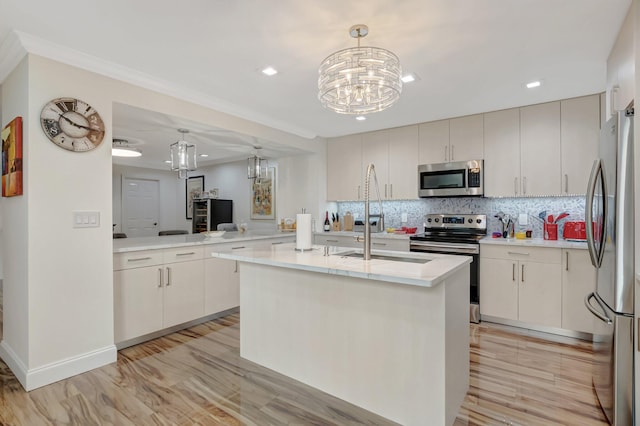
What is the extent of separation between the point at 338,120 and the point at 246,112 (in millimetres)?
1190

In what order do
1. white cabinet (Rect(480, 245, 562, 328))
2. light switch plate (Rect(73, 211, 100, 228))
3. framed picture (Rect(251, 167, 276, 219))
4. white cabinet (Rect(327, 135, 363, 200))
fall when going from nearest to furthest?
1. light switch plate (Rect(73, 211, 100, 228))
2. white cabinet (Rect(480, 245, 562, 328))
3. white cabinet (Rect(327, 135, 363, 200))
4. framed picture (Rect(251, 167, 276, 219))

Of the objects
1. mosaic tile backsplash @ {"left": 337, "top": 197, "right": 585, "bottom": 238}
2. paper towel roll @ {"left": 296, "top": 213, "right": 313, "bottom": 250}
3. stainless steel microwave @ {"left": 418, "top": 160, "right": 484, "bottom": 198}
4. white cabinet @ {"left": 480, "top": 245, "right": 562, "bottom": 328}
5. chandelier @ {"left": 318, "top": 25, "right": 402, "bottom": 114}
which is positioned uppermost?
chandelier @ {"left": 318, "top": 25, "right": 402, "bottom": 114}

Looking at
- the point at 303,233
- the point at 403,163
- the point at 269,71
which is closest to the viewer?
the point at 303,233

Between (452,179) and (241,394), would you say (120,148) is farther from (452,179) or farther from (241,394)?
(452,179)

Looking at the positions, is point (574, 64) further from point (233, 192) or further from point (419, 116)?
point (233, 192)

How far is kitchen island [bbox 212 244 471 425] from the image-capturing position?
1.76 metres

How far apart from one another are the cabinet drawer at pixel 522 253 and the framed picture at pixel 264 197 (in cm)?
379

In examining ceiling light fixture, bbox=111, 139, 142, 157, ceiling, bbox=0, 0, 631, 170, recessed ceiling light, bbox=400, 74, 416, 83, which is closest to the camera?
ceiling, bbox=0, 0, 631, 170

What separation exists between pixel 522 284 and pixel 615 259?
68.0 inches

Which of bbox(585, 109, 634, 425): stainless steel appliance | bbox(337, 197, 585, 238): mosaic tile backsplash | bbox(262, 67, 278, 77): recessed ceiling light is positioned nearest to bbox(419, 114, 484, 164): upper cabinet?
bbox(337, 197, 585, 238): mosaic tile backsplash

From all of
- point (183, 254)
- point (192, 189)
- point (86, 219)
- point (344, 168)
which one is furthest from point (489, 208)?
point (192, 189)

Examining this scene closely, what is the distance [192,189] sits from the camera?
7949 millimetres

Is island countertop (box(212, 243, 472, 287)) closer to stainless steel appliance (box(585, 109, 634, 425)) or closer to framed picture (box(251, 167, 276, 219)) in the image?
stainless steel appliance (box(585, 109, 634, 425))

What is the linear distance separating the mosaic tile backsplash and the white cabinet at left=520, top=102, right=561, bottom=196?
0.32 meters
